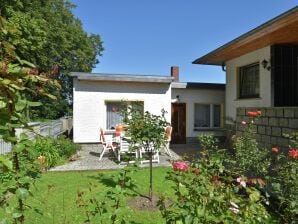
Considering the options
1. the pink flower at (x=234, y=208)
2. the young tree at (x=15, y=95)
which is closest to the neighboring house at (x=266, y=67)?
the pink flower at (x=234, y=208)

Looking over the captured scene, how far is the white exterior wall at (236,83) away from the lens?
436 inches

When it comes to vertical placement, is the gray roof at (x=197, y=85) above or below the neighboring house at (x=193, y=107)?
above

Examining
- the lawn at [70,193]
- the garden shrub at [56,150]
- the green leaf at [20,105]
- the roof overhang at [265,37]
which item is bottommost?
the lawn at [70,193]

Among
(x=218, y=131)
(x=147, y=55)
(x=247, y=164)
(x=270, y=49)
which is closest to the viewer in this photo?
(x=247, y=164)

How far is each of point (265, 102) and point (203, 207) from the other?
978 centimetres

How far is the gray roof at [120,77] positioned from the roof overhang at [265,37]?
7.76ft

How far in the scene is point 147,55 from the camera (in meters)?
32.5

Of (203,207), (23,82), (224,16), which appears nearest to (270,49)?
(224,16)

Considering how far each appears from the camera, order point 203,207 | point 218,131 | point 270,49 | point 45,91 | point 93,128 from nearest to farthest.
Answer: point 45,91, point 203,207, point 270,49, point 93,128, point 218,131

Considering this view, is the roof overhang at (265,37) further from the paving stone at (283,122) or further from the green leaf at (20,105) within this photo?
the green leaf at (20,105)

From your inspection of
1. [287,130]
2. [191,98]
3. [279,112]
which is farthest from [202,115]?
[287,130]

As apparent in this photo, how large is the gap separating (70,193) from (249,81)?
29.2 feet

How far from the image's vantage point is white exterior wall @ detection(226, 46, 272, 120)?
436 inches

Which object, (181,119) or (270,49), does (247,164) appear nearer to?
(270,49)
